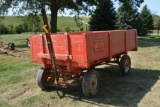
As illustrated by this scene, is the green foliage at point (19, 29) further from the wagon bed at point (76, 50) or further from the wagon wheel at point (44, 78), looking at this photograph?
the wagon bed at point (76, 50)

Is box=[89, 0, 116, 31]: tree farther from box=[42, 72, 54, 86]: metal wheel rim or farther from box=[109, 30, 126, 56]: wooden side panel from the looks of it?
box=[42, 72, 54, 86]: metal wheel rim

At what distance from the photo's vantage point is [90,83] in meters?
6.96

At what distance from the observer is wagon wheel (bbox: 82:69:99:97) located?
6855 millimetres

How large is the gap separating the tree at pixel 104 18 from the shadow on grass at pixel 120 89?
70.6 ft

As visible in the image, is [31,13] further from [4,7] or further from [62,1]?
[62,1]

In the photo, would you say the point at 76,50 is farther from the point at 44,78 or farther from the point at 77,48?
the point at 44,78

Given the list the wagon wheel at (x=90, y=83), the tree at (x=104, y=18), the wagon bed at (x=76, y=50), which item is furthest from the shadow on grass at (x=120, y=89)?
the tree at (x=104, y=18)

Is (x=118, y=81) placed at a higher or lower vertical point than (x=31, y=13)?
lower

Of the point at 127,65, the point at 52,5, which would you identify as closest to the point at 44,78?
the point at 127,65

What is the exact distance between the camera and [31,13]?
85.2 ft

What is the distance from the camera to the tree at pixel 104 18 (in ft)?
103

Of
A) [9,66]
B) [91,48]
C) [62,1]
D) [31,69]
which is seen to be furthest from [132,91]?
[62,1]

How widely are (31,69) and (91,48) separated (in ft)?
16.7

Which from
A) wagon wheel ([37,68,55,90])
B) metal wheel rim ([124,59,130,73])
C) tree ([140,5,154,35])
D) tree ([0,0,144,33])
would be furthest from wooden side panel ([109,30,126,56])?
tree ([140,5,154,35])
